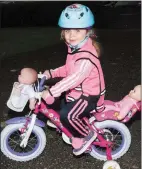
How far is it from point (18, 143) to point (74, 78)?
4.24 feet

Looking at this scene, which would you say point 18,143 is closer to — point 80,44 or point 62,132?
point 62,132

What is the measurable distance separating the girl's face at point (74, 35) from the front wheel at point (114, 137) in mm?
995

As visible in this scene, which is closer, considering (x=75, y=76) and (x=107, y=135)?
(x=75, y=76)

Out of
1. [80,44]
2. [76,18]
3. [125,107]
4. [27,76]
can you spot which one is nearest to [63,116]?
[27,76]

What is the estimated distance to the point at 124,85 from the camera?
22.5ft

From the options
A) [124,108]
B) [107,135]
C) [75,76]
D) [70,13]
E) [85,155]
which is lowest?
[85,155]

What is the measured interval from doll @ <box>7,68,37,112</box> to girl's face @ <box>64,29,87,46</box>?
1.72 feet

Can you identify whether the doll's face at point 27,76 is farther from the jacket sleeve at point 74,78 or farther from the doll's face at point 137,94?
the doll's face at point 137,94

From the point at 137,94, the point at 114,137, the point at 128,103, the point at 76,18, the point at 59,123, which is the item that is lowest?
the point at 114,137

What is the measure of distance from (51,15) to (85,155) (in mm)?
8660

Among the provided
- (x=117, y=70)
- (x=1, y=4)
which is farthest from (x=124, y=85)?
(x=1, y=4)

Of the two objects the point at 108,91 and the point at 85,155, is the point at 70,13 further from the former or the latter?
the point at 108,91

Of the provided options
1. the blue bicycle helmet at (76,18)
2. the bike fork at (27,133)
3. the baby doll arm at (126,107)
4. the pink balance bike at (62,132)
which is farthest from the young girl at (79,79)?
the bike fork at (27,133)

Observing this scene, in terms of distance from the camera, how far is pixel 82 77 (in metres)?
3.94
